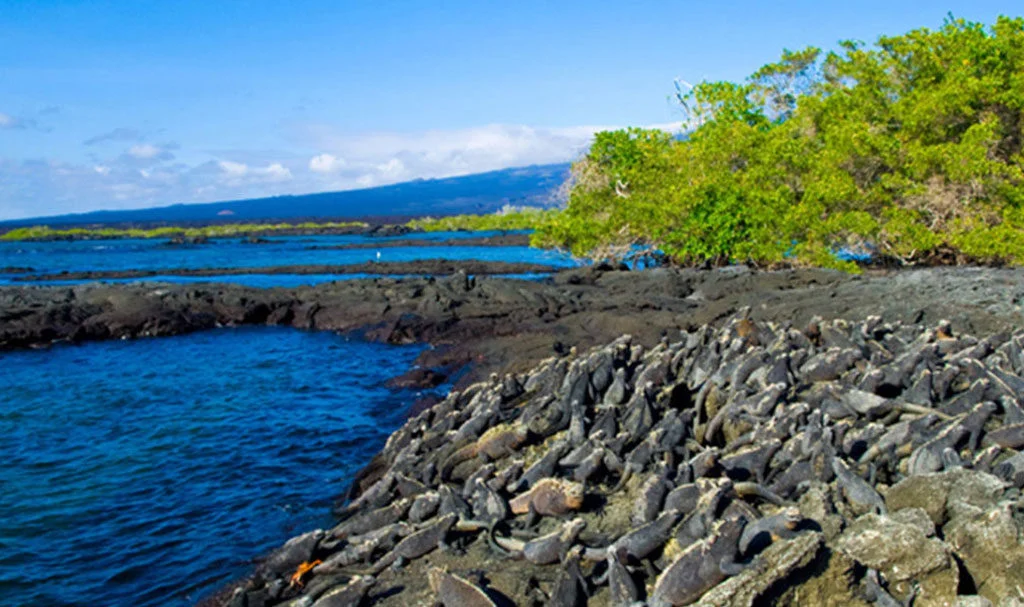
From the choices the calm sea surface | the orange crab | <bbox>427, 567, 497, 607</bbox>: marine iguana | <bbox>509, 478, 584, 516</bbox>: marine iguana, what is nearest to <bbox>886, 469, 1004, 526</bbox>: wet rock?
<bbox>509, 478, 584, 516</bbox>: marine iguana

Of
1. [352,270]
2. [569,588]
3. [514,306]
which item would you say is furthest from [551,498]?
[352,270]

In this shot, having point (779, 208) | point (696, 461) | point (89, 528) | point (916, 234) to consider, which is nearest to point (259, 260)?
point (779, 208)

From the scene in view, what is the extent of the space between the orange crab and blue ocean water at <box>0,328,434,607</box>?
4.98 feet

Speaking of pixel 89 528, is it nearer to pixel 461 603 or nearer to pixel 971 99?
pixel 461 603

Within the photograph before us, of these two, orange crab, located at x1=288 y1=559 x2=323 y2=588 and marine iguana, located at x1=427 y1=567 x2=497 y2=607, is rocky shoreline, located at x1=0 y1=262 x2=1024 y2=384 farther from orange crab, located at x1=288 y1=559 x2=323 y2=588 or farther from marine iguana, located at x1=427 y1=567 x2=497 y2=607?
marine iguana, located at x1=427 y1=567 x2=497 y2=607

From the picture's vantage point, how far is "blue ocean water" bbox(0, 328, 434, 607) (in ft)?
30.0

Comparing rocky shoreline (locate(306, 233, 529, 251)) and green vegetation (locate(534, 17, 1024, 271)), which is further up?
green vegetation (locate(534, 17, 1024, 271))

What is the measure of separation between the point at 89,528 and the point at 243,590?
4.11 metres

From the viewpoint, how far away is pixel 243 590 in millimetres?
7621

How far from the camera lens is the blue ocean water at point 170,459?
9.13 metres

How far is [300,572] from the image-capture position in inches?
296

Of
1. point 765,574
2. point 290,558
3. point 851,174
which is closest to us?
point 765,574

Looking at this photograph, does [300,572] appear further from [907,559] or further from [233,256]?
[233,256]

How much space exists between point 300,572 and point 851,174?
2703 cm
